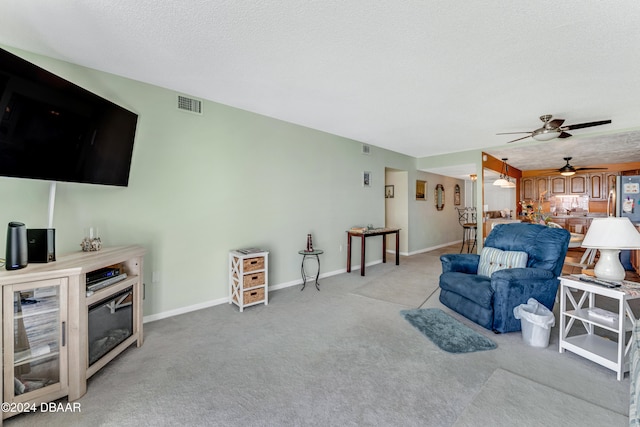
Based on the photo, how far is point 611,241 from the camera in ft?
6.60

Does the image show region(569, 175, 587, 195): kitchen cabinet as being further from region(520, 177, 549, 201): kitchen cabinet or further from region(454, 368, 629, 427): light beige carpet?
region(454, 368, 629, 427): light beige carpet

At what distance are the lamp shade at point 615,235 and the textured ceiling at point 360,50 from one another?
4.47ft

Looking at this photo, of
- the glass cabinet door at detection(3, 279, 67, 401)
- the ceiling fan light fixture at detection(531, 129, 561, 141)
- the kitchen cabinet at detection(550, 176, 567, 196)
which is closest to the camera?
the glass cabinet door at detection(3, 279, 67, 401)

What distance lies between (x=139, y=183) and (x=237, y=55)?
5.29 ft

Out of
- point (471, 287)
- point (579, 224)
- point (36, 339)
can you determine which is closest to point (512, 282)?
point (471, 287)

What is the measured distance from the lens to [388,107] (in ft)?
10.7

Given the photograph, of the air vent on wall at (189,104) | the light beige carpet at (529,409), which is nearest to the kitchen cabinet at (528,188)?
the light beige carpet at (529,409)

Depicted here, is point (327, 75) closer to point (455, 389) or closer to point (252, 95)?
point (252, 95)

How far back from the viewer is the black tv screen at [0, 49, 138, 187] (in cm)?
157

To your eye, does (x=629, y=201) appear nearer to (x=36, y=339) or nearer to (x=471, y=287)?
(x=471, y=287)

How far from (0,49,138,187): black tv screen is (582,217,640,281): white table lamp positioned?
403cm

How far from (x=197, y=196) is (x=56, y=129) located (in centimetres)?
132

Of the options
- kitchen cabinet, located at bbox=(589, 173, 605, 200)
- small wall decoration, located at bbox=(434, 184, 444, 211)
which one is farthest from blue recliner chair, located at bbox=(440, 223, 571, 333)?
kitchen cabinet, located at bbox=(589, 173, 605, 200)

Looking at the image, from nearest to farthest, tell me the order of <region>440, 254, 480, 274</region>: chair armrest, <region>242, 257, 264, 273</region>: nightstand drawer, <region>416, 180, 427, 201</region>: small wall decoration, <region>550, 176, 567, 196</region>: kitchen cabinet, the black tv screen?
the black tv screen
<region>242, 257, 264, 273</region>: nightstand drawer
<region>440, 254, 480, 274</region>: chair armrest
<region>416, 180, 427, 201</region>: small wall decoration
<region>550, 176, 567, 196</region>: kitchen cabinet
